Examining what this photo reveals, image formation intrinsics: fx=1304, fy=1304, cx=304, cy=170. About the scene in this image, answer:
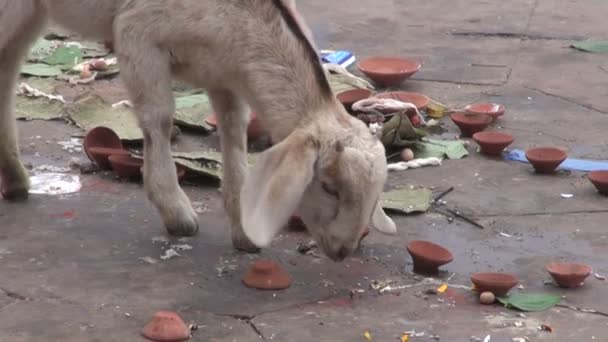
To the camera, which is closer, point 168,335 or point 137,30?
point 168,335

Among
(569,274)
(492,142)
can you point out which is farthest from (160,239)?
(492,142)

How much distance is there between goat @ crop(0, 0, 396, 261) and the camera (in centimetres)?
537

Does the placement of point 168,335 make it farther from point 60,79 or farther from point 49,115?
point 60,79

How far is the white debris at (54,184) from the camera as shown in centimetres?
694

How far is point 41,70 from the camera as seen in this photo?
9.16 meters

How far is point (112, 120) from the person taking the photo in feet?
26.3

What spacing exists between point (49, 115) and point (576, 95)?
3.55 metres

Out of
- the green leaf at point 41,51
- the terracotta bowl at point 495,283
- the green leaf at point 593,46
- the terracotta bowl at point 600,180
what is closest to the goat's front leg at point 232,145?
the terracotta bowl at point 495,283

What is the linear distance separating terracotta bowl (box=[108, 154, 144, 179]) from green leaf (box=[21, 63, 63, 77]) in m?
2.17

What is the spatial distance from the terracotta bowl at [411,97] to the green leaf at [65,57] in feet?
7.83

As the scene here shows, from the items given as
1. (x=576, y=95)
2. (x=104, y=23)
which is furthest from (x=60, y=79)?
(x=576, y=95)

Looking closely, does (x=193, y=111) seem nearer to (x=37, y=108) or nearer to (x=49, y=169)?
(x=37, y=108)

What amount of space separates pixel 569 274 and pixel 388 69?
3.47 m

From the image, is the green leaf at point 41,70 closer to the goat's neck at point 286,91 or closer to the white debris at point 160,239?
the white debris at point 160,239
